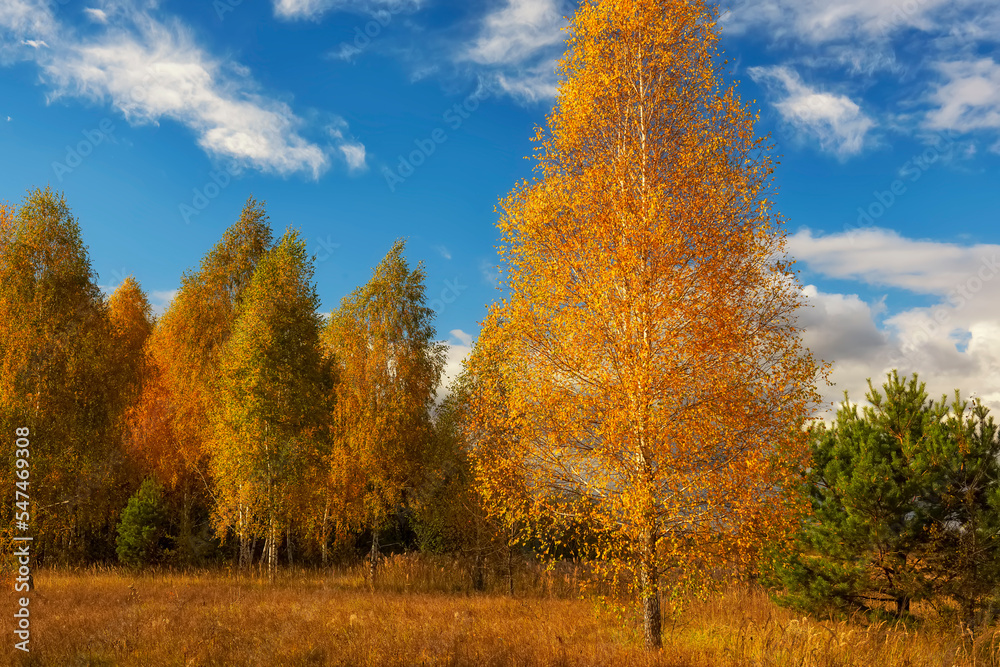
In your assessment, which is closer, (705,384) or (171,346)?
(705,384)

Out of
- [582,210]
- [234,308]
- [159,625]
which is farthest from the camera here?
[234,308]

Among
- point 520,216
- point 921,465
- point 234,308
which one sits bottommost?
point 921,465

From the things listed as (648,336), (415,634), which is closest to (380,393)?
(415,634)

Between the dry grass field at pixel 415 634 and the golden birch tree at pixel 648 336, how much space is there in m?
1.68

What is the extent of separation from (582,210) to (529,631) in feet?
26.5

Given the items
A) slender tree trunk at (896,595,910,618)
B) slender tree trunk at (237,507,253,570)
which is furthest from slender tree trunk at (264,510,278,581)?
slender tree trunk at (896,595,910,618)

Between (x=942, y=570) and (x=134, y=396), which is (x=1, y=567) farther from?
(x=942, y=570)

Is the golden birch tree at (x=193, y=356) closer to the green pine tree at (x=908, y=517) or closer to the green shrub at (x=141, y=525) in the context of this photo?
the green shrub at (x=141, y=525)

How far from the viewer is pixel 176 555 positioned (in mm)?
25531

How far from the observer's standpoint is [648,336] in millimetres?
9945

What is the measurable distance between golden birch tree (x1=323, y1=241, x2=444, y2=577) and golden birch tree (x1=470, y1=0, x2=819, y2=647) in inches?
520

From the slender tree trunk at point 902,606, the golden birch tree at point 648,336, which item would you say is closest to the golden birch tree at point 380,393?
the golden birch tree at point 648,336

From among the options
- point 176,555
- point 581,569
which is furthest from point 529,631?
point 176,555

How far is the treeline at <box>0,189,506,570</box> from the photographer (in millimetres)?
18750
